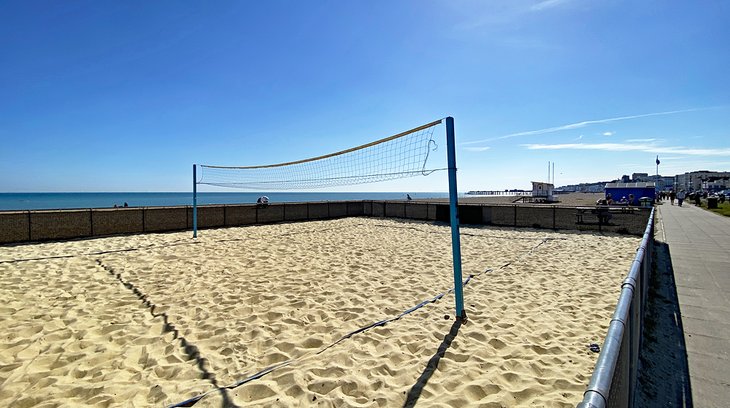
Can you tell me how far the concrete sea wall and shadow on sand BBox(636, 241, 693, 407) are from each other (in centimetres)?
595

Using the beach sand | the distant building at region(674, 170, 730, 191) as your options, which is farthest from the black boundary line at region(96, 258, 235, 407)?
the distant building at region(674, 170, 730, 191)

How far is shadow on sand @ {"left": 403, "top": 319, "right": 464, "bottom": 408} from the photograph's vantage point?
2201 millimetres

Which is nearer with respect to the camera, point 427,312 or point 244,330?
point 244,330

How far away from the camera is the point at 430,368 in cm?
256

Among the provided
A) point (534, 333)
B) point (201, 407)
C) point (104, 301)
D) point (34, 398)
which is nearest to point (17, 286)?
point (104, 301)

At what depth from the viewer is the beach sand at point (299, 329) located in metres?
2.30

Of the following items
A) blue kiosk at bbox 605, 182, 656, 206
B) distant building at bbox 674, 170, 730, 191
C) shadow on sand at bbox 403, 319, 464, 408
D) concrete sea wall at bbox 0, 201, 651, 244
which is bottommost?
shadow on sand at bbox 403, 319, 464, 408

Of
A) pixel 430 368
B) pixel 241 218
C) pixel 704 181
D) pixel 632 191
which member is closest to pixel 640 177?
pixel 704 181

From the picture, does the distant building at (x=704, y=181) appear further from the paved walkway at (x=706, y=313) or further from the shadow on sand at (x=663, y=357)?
the shadow on sand at (x=663, y=357)

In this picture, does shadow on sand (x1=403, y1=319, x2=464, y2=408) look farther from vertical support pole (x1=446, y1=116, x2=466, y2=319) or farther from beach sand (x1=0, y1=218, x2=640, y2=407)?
vertical support pole (x1=446, y1=116, x2=466, y2=319)

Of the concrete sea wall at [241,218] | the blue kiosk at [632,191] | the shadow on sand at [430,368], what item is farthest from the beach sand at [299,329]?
the blue kiosk at [632,191]

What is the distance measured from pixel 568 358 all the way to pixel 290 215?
464 inches

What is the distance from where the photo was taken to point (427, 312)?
12.1ft

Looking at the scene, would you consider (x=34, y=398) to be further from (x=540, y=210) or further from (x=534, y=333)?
(x=540, y=210)
